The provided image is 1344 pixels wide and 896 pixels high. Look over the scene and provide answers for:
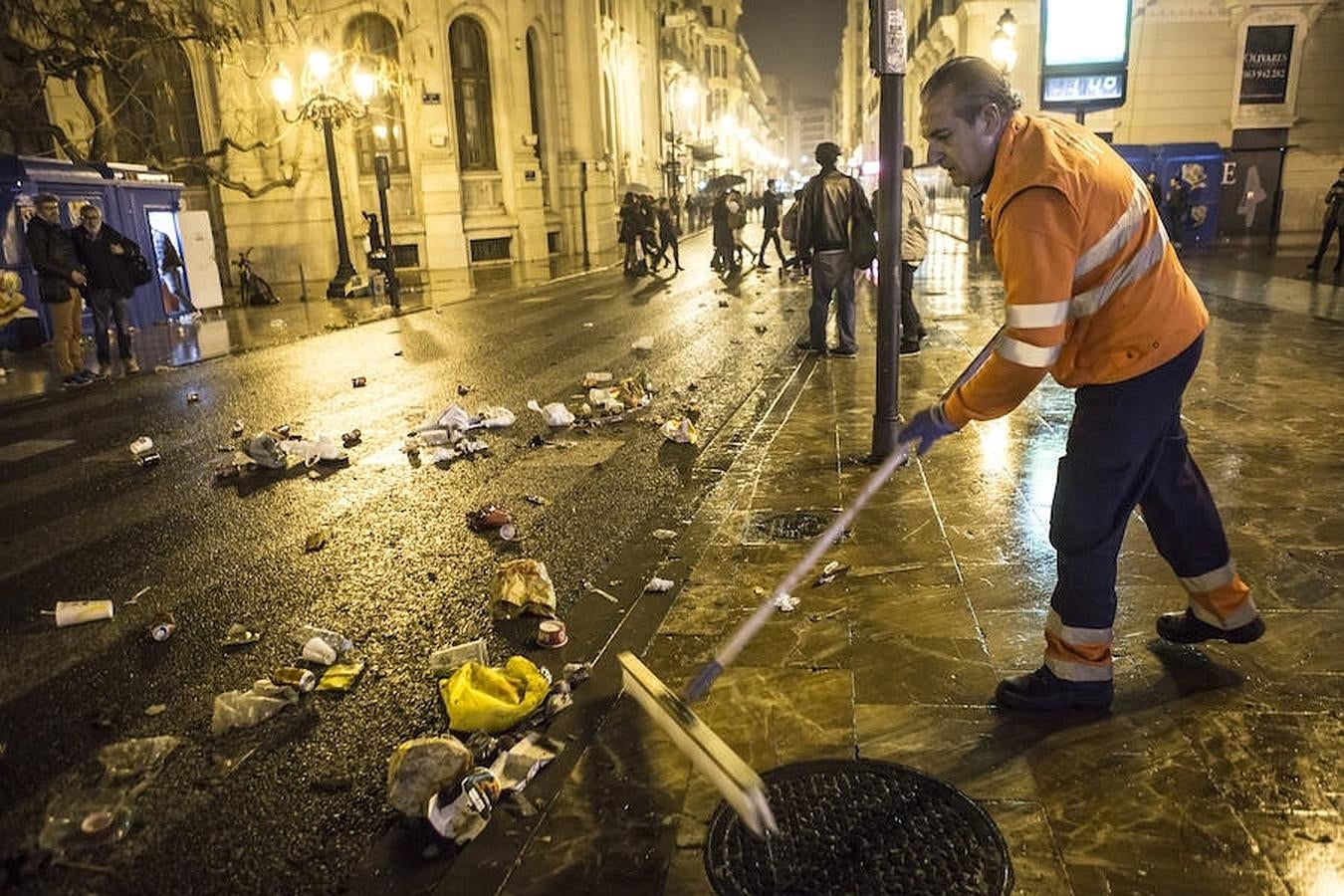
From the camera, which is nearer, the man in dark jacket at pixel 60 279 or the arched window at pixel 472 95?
the man in dark jacket at pixel 60 279

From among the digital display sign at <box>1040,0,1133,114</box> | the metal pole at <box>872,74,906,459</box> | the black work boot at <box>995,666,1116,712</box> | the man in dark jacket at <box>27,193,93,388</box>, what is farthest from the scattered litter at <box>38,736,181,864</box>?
the digital display sign at <box>1040,0,1133,114</box>

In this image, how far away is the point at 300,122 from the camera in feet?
82.4

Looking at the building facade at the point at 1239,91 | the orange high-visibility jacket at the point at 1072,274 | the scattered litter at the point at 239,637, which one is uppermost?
the building facade at the point at 1239,91

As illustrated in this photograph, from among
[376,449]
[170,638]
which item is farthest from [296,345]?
[170,638]

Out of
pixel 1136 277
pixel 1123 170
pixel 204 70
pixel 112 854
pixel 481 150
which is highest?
pixel 204 70

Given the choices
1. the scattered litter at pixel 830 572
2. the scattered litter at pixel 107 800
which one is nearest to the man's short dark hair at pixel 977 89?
the scattered litter at pixel 830 572

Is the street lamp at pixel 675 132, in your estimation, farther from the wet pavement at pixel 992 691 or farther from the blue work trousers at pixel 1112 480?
the blue work trousers at pixel 1112 480

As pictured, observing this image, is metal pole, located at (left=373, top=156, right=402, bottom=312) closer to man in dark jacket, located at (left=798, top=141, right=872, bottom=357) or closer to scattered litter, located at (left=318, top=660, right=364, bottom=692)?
man in dark jacket, located at (left=798, top=141, right=872, bottom=357)

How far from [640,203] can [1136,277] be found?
20314 mm

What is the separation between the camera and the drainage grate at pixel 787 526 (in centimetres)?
476

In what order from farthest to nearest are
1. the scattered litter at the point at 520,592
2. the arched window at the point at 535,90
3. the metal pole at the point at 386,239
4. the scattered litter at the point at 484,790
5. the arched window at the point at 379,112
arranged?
the arched window at the point at 535,90, the arched window at the point at 379,112, the metal pole at the point at 386,239, the scattered litter at the point at 520,592, the scattered litter at the point at 484,790

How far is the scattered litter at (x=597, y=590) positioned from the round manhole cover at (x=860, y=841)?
165 cm

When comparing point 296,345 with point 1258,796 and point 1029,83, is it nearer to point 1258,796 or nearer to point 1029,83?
point 1258,796

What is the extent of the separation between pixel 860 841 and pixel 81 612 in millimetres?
3845
